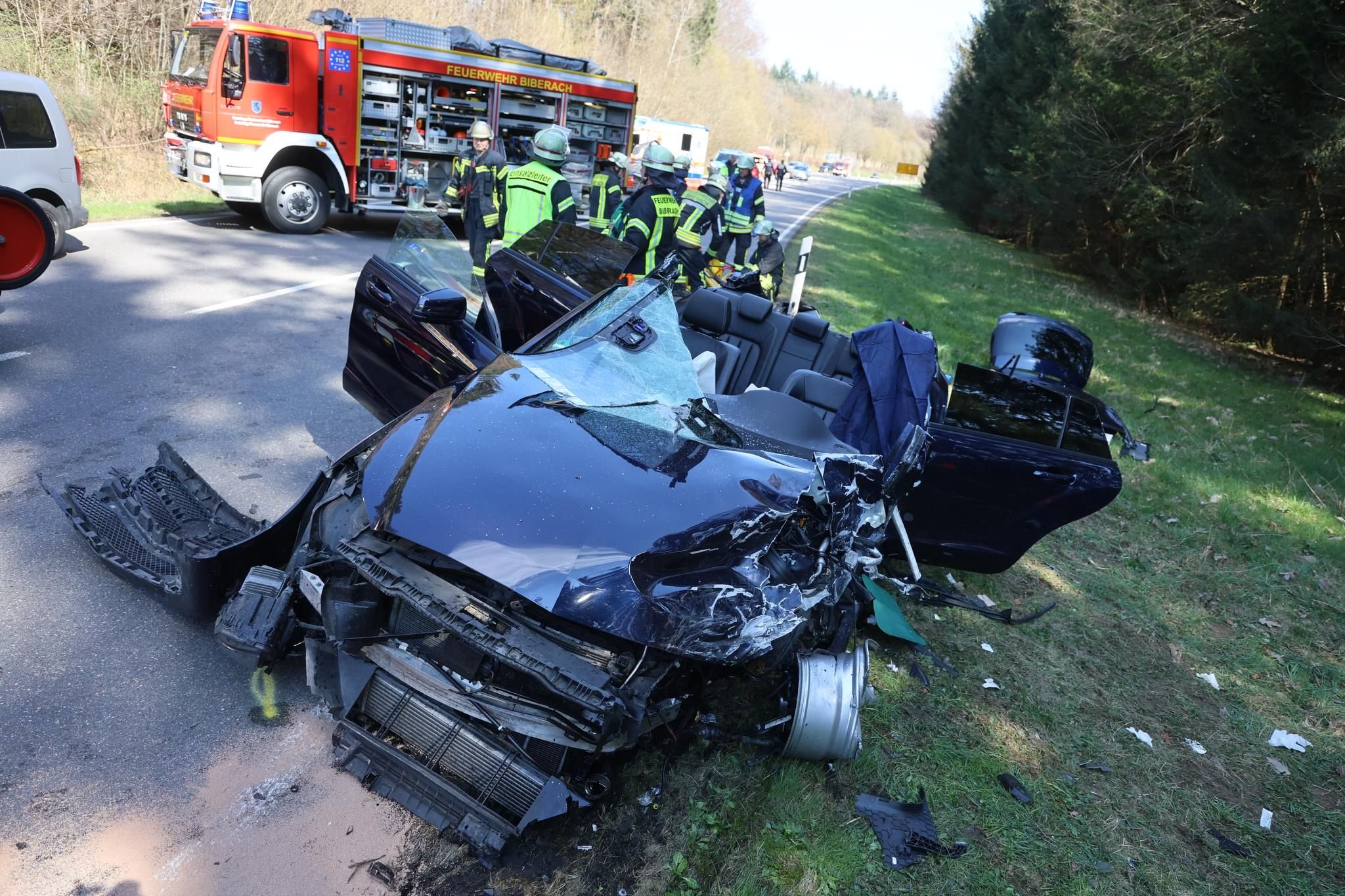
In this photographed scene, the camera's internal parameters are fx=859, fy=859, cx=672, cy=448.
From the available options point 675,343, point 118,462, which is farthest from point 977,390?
point 118,462

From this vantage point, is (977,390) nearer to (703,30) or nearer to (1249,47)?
(1249,47)

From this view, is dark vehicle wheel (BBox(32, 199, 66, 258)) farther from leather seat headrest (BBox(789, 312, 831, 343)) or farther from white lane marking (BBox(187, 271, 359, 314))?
leather seat headrest (BBox(789, 312, 831, 343))

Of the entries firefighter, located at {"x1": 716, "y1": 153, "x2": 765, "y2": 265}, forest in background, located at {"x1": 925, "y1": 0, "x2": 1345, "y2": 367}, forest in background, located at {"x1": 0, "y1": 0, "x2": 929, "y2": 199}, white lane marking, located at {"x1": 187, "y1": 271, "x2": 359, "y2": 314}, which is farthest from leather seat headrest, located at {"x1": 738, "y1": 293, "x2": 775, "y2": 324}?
forest in background, located at {"x1": 0, "y1": 0, "x2": 929, "y2": 199}

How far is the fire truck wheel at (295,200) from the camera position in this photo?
12.1 metres

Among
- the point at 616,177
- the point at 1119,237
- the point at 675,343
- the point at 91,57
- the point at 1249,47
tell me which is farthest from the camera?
the point at 1119,237

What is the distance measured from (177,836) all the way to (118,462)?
283 centimetres

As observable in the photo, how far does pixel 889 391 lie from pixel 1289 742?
263 centimetres

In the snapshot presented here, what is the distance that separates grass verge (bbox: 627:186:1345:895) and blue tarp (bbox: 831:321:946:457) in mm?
1109

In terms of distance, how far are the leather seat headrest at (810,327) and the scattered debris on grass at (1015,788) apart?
2853 mm

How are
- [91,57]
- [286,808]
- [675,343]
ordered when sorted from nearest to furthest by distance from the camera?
[286,808], [675,343], [91,57]

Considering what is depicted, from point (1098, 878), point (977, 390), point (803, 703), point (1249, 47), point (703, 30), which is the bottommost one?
point (1098, 878)

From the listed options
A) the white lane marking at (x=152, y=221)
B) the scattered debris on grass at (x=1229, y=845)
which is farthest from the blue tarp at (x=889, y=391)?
the white lane marking at (x=152, y=221)

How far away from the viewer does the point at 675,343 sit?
3844 millimetres

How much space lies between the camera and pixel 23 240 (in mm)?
5934
